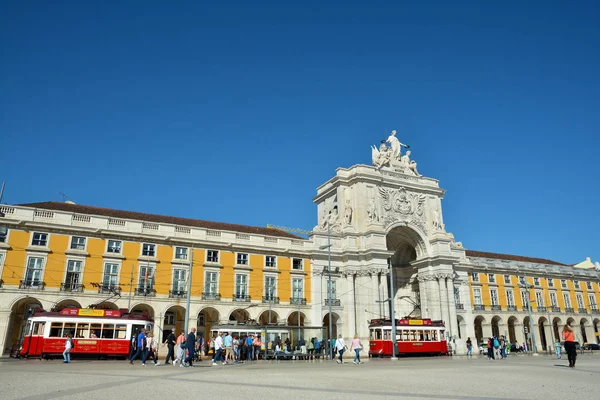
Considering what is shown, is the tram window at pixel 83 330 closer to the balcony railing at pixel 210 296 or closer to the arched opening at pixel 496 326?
the balcony railing at pixel 210 296

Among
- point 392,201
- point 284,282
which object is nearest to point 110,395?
point 284,282

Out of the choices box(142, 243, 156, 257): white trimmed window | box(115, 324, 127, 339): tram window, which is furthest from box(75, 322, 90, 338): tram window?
box(142, 243, 156, 257): white trimmed window

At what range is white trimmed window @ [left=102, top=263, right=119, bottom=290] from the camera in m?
38.6

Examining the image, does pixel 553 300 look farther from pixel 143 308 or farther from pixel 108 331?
pixel 108 331

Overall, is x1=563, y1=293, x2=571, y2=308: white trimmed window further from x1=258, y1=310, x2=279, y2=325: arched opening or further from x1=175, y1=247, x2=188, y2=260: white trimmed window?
x1=175, y1=247, x2=188, y2=260: white trimmed window

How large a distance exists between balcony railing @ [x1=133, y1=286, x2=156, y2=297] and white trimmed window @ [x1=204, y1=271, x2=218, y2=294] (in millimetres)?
4599

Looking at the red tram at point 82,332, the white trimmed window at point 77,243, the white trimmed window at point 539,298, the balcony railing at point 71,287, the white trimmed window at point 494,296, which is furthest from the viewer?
the white trimmed window at point 539,298

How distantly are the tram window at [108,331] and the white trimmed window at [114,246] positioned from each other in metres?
11.2

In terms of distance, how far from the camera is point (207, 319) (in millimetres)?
44844

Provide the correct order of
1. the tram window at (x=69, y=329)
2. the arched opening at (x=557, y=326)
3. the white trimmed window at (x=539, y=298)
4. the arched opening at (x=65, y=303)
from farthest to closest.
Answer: the arched opening at (x=557, y=326) < the white trimmed window at (x=539, y=298) < the arched opening at (x=65, y=303) < the tram window at (x=69, y=329)

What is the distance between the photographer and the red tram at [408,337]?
40000 mm

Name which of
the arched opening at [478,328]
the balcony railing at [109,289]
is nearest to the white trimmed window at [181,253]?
the balcony railing at [109,289]

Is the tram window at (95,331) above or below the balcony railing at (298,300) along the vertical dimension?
below

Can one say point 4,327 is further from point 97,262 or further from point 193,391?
point 193,391
